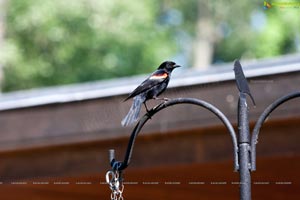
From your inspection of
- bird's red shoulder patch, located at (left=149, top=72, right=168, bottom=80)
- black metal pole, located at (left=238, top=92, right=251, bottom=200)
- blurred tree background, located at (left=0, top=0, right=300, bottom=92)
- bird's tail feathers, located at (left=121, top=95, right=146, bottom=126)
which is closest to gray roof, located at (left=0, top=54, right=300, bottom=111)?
bird's red shoulder patch, located at (left=149, top=72, right=168, bottom=80)

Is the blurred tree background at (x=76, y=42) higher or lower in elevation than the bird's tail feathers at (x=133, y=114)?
higher

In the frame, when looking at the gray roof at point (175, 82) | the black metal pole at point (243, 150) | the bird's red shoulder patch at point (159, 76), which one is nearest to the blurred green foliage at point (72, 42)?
the gray roof at point (175, 82)

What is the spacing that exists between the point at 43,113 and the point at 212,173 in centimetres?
93

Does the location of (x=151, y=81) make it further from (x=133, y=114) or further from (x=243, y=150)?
(x=243, y=150)

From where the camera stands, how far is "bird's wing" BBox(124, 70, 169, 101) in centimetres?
245

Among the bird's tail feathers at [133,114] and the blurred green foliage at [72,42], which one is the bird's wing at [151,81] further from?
the blurred green foliage at [72,42]

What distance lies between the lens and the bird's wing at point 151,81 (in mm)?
2451

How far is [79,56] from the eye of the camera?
13344 millimetres

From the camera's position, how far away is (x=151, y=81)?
246 cm

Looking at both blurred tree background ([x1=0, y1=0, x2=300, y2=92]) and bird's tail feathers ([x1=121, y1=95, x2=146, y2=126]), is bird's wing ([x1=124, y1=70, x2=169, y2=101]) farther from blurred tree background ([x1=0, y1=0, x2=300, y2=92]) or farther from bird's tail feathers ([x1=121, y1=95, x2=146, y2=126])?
blurred tree background ([x1=0, y1=0, x2=300, y2=92])

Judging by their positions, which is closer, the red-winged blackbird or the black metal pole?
the black metal pole

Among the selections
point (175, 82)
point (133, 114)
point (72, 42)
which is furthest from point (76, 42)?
point (133, 114)

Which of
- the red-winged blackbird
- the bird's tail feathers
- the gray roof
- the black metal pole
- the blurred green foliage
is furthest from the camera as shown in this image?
the blurred green foliage

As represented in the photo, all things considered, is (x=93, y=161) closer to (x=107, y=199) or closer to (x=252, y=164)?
(x=107, y=199)
